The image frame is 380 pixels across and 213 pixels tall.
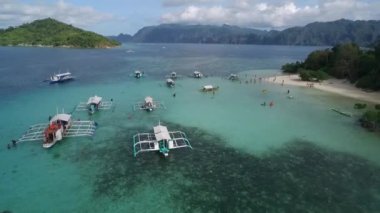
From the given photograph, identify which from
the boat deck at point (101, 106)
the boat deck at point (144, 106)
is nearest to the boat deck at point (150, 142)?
the boat deck at point (144, 106)

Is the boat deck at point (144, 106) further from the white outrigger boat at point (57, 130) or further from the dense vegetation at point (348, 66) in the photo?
the dense vegetation at point (348, 66)

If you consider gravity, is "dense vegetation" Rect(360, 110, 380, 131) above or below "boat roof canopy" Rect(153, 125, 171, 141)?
below

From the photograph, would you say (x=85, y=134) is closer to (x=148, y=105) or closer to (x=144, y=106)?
(x=148, y=105)

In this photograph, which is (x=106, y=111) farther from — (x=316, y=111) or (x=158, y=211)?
(x=316, y=111)

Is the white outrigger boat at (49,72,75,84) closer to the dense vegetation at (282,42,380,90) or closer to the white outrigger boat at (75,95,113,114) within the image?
the white outrigger boat at (75,95,113,114)

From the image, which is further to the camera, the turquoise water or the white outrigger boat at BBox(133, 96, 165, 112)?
the white outrigger boat at BBox(133, 96, 165, 112)

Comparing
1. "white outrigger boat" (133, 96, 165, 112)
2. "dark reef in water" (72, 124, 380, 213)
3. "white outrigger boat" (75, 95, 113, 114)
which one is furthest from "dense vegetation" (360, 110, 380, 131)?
"white outrigger boat" (75, 95, 113, 114)

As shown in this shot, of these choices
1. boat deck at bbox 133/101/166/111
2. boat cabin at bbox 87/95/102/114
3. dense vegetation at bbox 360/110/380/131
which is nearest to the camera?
dense vegetation at bbox 360/110/380/131
